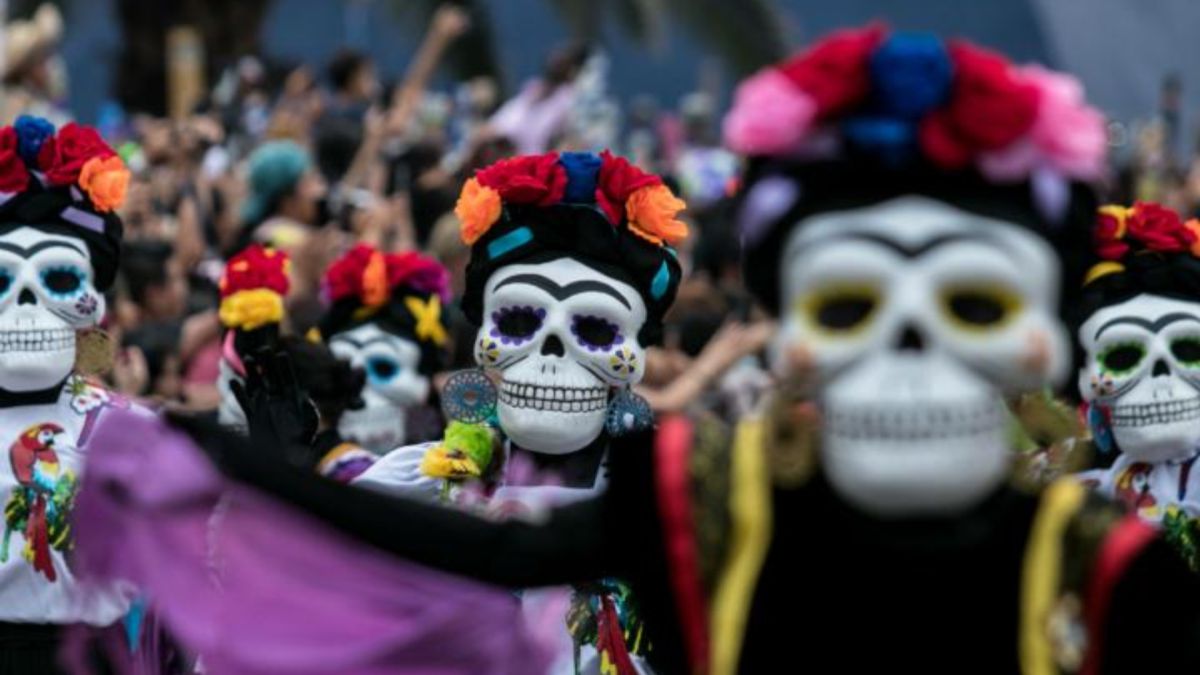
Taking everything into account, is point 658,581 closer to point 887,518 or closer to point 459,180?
point 887,518

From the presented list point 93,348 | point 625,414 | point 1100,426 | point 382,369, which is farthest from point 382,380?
point 1100,426

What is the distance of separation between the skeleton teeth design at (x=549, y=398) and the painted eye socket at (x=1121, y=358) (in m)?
1.32

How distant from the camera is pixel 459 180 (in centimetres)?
1071

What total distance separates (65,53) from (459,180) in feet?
23.2

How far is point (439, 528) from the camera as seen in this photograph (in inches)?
134

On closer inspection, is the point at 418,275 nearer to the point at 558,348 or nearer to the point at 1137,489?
the point at 558,348

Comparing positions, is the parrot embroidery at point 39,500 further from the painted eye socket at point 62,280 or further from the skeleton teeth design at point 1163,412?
the skeleton teeth design at point 1163,412

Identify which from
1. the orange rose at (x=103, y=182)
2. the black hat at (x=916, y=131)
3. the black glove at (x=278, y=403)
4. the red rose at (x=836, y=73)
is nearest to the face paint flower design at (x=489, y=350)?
the black glove at (x=278, y=403)

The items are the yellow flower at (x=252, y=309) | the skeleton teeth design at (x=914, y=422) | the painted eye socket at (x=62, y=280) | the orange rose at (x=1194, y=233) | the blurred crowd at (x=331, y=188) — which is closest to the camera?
the skeleton teeth design at (x=914, y=422)

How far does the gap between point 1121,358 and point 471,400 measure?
1607 mm

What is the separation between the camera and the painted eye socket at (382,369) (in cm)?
726

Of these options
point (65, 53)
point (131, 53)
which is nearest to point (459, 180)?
point (131, 53)

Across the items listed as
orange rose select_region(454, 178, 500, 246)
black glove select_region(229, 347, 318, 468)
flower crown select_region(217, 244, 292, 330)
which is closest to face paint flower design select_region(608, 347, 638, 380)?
orange rose select_region(454, 178, 500, 246)

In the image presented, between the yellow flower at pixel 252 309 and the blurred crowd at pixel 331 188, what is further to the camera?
the blurred crowd at pixel 331 188
